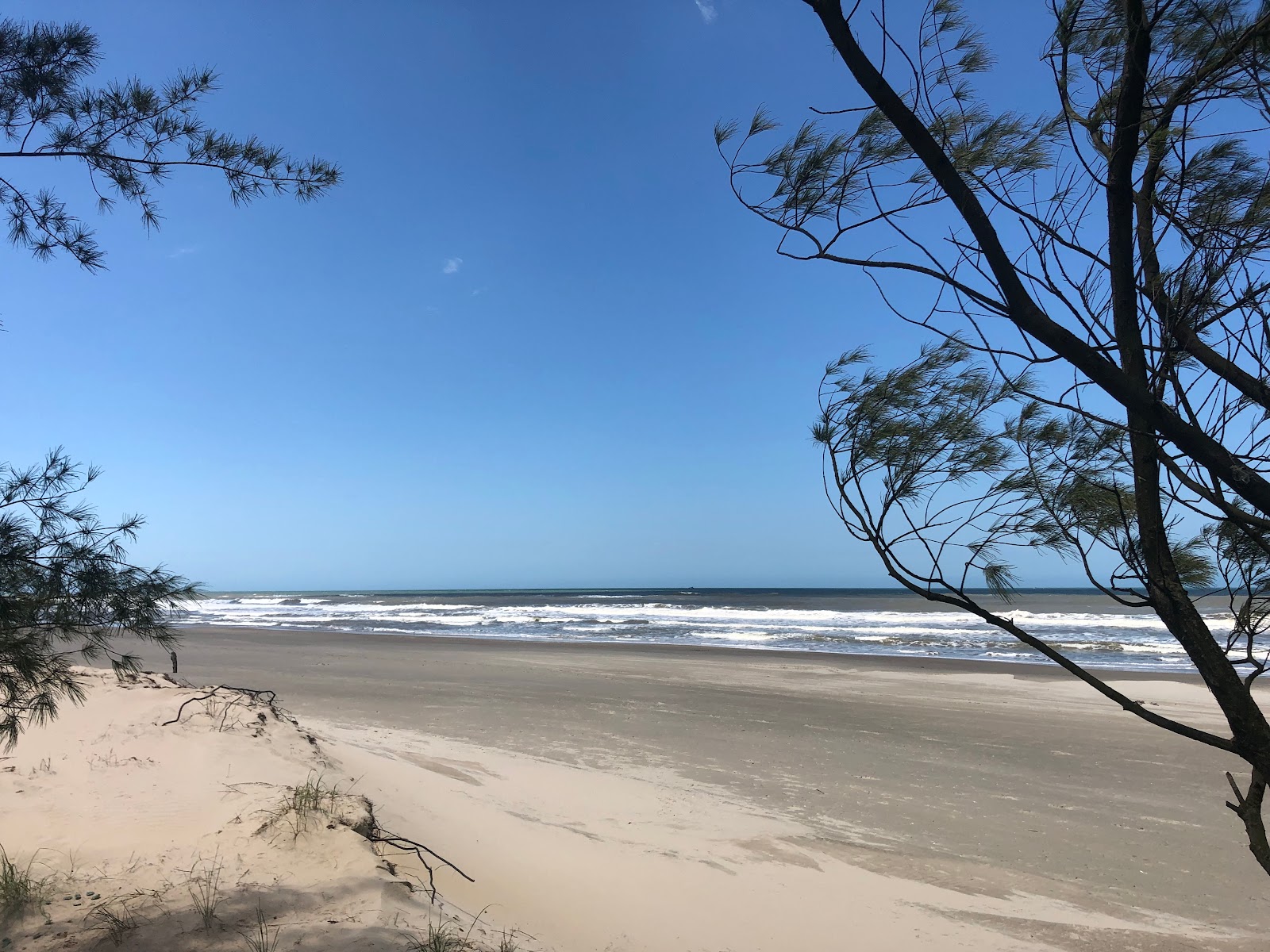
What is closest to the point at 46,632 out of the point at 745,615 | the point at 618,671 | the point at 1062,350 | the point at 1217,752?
the point at 1062,350

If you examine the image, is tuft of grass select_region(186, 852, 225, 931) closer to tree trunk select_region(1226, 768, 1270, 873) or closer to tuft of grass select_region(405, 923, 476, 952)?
tuft of grass select_region(405, 923, 476, 952)

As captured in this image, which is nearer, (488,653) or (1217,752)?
(1217,752)

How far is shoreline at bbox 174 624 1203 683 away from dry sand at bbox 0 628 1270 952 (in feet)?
15.5

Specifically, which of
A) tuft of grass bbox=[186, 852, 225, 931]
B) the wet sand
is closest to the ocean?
the wet sand

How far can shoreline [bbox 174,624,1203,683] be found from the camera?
51.4 feet

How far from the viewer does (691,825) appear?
19.4 ft

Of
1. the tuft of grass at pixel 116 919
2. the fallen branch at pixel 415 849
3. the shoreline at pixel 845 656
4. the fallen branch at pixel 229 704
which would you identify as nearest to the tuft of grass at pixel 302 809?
the fallen branch at pixel 415 849

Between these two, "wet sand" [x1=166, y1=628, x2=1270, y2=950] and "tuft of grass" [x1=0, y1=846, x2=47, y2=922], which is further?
"wet sand" [x1=166, y1=628, x2=1270, y2=950]

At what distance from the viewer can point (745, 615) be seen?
110 ft

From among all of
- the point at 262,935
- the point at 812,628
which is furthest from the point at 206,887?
the point at 812,628

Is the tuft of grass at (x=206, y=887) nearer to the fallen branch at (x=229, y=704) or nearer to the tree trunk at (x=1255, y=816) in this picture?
the fallen branch at (x=229, y=704)

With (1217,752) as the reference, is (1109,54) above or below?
above

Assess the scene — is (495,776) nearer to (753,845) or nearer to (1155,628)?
(753,845)

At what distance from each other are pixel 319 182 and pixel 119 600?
2242 millimetres
